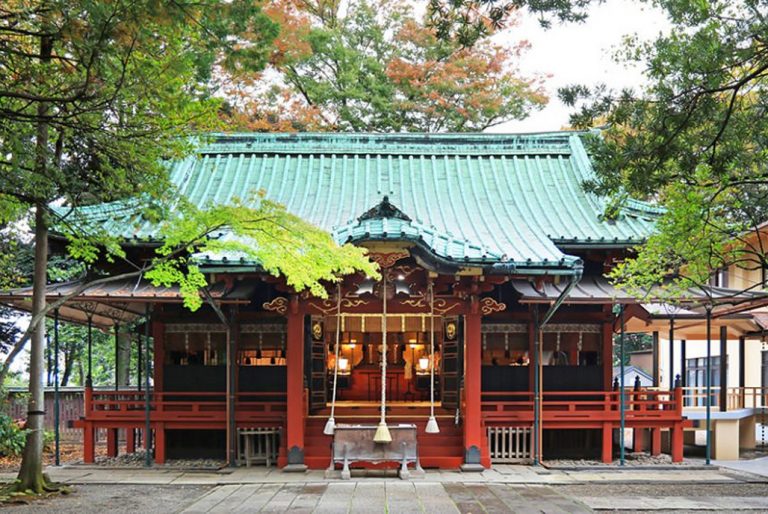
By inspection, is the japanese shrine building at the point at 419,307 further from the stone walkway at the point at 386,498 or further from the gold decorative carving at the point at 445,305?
the stone walkway at the point at 386,498

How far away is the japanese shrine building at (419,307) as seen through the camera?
46.2ft

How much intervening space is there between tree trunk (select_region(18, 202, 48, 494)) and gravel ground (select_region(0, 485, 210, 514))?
18.8 inches

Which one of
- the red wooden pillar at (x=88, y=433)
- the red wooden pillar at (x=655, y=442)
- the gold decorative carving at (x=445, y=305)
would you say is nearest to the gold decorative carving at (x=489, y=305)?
the gold decorative carving at (x=445, y=305)

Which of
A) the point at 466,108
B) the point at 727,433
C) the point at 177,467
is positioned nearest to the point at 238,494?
the point at 177,467

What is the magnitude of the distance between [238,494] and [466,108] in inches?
798

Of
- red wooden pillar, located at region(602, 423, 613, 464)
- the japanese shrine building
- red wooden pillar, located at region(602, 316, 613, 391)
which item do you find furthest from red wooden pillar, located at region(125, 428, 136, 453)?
red wooden pillar, located at region(602, 316, 613, 391)

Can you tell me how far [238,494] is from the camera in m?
11.8

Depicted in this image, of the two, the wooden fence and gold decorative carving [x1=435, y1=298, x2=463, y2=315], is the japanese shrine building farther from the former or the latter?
the wooden fence

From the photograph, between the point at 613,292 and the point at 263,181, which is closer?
the point at 613,292

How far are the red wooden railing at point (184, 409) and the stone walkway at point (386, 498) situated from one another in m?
2.43

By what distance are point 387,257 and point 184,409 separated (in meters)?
5.87

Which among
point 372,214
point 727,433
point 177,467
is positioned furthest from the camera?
point 727,433

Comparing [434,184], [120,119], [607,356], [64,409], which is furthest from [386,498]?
[64,409]

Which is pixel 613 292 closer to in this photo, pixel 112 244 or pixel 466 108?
pixel 112 244
